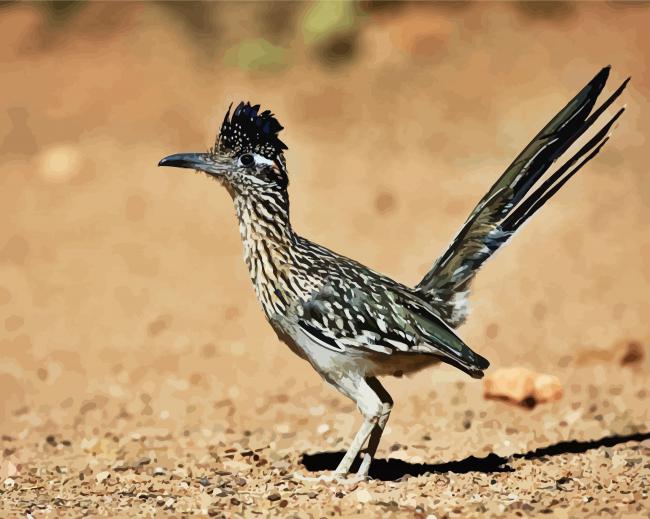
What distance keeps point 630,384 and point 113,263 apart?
20.2ft

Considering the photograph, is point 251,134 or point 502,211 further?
point 502,211

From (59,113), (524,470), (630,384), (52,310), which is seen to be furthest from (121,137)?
(524,470)

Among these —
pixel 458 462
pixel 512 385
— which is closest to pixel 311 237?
pixel 512 385

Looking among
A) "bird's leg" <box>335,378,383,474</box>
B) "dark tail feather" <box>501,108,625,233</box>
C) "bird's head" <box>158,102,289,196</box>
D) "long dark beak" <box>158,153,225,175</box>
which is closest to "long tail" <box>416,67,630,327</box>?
"dark tail feather" <box>501,108,625,233</box>

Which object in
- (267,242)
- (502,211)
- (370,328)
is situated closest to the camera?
(370,328)

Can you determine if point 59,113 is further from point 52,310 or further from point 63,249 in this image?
point 52,310

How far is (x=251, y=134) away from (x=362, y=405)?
5.79ft

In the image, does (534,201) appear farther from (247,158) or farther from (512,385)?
(512,385)

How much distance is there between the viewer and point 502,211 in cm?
711

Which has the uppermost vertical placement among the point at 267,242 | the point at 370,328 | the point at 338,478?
the point at 267,242

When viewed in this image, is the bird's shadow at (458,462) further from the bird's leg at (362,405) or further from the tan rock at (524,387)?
the tan rock at (524,387)

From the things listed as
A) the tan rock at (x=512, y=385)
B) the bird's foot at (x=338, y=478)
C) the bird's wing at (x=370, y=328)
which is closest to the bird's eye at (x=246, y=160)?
the bird's wing at (x=370, y=328)

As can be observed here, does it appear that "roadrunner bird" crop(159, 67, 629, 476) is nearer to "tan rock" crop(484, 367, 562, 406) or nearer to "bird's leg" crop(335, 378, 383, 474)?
"bird's leg" crop(335, 378, 383, 474)

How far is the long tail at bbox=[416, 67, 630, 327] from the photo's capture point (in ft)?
23.0
